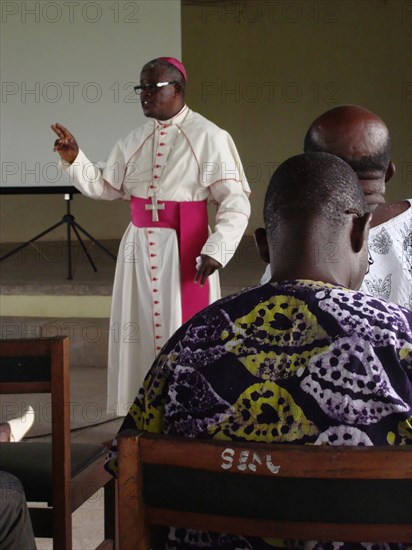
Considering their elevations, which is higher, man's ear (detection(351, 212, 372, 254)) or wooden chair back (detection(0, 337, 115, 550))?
man's ear (detection(351, 212, 372, 254))

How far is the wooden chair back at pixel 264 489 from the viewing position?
36.8 inches

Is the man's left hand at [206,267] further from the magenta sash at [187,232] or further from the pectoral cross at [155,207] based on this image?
the pectoral cross at [155,207]

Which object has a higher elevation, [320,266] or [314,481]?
[320,266]

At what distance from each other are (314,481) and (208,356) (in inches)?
10.9

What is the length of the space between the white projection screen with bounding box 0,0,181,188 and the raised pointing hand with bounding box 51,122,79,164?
2.47 m

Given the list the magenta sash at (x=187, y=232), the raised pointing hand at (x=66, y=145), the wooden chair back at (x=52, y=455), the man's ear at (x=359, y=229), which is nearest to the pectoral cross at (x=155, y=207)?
the magenta sash at (x=187, y=232)

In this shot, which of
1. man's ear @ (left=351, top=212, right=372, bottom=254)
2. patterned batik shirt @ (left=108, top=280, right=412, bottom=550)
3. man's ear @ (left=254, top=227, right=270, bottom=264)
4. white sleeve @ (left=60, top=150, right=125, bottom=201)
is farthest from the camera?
white sleeve @ (left=60, top=150, right=125, bottom=201)

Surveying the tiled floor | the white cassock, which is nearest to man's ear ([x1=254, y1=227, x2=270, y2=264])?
the tiled floor

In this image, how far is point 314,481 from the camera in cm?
94

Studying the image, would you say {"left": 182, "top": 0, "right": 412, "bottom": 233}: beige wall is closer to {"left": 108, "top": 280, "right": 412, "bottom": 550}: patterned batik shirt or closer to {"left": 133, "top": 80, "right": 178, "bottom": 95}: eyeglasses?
{"left": 133, "top": 80, "right": 178, "bottom": 95}: eyeglasses

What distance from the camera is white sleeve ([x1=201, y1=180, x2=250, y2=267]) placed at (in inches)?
141

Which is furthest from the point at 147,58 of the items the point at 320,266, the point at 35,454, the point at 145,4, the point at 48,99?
the point at 320,266

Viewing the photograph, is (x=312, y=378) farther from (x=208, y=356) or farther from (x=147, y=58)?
(x=147, y=58)

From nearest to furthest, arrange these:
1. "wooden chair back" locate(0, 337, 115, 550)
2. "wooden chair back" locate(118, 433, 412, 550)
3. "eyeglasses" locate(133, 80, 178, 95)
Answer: "wooden chair back" locate(118, 433, 412, 550)
"wooden chair back" locate(0, 337, 115, 550)
"eyeglasses" locate(133, 80, 178, 95)
